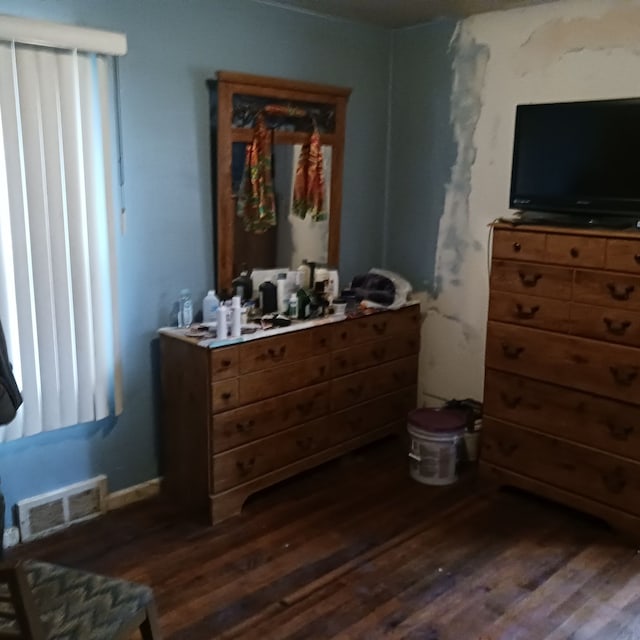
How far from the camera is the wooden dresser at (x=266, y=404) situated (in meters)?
2.93

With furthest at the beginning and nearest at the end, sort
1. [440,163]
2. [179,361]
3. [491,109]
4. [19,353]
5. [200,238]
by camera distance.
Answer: [440,163] → [491,109] → [200,238] → [179,361] → [19,353]

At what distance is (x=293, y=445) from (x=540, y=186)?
158 centimetres

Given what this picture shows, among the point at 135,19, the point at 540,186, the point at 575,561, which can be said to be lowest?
the point at 575,561

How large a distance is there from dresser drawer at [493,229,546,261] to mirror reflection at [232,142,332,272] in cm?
94

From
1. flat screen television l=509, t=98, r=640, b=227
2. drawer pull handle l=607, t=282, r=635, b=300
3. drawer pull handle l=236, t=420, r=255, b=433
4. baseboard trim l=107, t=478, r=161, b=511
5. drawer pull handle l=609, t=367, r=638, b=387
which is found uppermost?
flat screen television l=509, t=98, r=640, b=227

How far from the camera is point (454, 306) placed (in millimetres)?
3787

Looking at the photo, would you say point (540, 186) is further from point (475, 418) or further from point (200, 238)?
point (200, 238)

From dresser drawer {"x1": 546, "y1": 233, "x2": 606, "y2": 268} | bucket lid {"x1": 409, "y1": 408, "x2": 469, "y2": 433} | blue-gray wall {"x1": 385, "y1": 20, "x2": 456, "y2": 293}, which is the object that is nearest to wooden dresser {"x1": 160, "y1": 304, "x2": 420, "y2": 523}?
bucket lid {"x1": 409, "y1": 408, "x2": 469, "y2": 433}

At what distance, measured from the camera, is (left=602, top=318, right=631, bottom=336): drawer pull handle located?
2.79 m

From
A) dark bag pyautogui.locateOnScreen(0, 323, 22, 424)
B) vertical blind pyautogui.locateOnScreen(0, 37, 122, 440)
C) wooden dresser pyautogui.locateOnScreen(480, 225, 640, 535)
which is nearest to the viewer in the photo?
dark bag pyautogui.locateOnScreen(0, 323, 22, 424)

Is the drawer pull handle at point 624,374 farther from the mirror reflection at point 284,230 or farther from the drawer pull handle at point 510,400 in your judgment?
the mirror reflection at point 284,230

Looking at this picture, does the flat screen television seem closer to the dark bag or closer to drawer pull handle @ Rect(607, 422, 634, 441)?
drawer pull handle @ Rect(607, 422, 634, 441)

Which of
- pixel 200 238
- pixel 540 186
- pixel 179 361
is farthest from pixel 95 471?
pixel 540 186

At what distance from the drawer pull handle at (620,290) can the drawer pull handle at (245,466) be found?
5.30 ft
